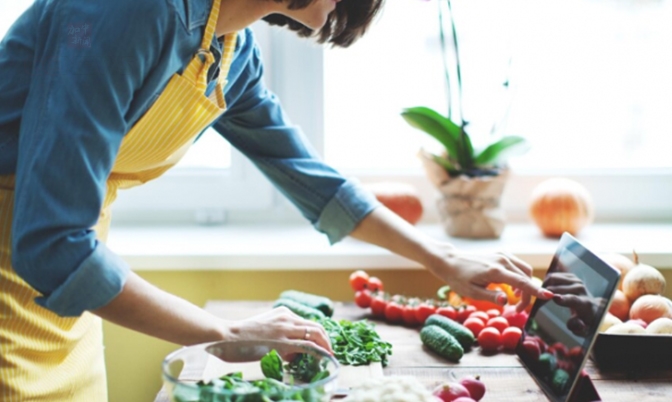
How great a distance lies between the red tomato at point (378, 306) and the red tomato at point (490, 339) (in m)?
0.22

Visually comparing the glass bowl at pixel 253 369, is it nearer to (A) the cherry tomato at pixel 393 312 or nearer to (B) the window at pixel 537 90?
(A) the cherry tomato at pixel 393 312

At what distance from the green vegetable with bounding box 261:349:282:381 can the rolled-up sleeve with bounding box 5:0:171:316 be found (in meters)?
0.18

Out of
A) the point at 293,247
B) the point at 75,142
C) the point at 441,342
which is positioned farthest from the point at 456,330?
the point at 75,142

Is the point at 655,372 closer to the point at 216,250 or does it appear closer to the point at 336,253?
the point at 336,253

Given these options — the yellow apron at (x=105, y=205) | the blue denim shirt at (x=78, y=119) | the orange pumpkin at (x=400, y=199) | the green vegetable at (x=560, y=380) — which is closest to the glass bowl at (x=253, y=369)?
the blue denim shirt at (x=78, y=119)

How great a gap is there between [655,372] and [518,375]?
205mm

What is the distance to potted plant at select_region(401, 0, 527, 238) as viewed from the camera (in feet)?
5.48

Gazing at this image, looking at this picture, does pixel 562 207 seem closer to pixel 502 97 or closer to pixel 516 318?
pixel 502 97

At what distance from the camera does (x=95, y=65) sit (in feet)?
2.59

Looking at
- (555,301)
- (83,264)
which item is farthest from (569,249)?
(83,264)

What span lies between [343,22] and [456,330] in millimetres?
512

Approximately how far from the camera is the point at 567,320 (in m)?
1.07

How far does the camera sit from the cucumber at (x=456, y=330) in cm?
124

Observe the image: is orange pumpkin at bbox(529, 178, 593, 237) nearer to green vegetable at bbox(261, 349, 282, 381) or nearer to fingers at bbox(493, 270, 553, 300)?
fingers at bbox(493, 270, 553, 300)
